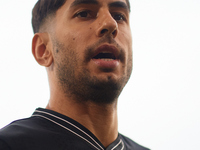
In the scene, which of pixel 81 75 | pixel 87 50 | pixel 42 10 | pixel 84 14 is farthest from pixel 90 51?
pixel 42 10

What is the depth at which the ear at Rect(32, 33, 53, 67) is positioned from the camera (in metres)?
1.34

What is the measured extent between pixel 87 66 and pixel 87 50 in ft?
0.26

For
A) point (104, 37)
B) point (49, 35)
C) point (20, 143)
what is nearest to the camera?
point (20, 143)

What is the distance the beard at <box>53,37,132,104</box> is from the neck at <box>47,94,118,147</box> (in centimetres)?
3

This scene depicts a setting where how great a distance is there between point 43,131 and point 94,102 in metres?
0.28

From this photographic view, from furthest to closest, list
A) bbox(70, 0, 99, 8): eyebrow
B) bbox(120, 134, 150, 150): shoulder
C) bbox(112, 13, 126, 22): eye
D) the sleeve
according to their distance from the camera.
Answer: bbox(120, 134, 150, 150): shoulder
bbox(112, 13, 126, 22): eye
bbox(70, 0, 99, 8): eyebrow
the sleeve

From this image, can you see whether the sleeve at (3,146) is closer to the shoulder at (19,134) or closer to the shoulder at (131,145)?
the shoulder at (19,134)

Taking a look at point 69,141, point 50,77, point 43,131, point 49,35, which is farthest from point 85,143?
point 49,35

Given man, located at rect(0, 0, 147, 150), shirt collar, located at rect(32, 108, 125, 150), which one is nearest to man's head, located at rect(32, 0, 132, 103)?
man, located at rect(0, 0, 147, 150)

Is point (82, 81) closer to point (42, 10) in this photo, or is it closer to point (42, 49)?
point (42, 49)

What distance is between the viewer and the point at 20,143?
96cm

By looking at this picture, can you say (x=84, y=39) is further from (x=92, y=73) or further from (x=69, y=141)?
(x=69, y=141)

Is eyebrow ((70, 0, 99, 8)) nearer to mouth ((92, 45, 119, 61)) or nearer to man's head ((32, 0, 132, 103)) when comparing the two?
man's head ((32, 0, 132, 103))

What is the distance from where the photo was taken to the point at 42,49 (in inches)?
54.1
